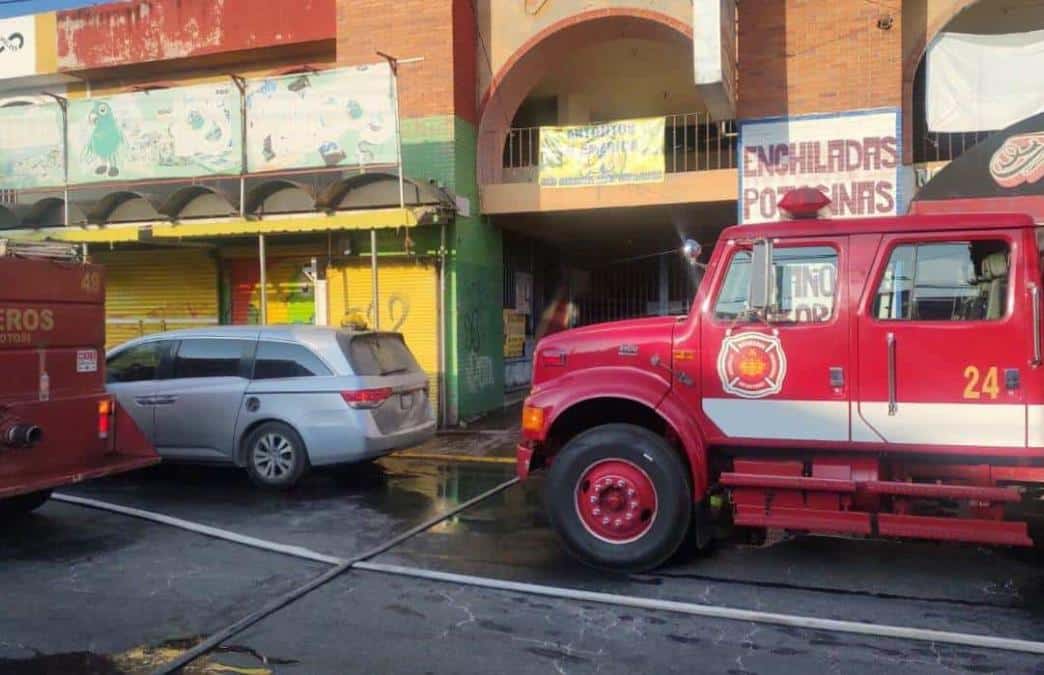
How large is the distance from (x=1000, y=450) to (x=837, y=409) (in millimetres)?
962

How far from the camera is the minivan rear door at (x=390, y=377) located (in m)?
8.83

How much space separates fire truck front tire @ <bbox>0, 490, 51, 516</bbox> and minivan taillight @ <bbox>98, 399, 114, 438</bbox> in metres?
0.76

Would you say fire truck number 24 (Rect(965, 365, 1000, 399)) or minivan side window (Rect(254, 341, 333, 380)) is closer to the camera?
fire truck number 24 (Rect(965, 365, 1000, 399))

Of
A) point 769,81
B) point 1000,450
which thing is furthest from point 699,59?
point 1000,450

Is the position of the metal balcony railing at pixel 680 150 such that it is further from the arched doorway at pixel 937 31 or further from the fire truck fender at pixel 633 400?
the fire truck fender at pixel 633 400

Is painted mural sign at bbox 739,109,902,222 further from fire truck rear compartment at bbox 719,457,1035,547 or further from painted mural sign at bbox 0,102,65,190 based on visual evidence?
painted mural sign at bbox 0,102,65,190

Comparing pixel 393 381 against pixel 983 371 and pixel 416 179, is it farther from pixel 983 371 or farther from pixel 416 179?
pixel 983 371

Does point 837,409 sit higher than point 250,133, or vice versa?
point 250,133

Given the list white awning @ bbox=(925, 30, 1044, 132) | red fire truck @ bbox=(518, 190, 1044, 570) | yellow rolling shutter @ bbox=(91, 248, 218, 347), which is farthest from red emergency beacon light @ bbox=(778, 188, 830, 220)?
yellow rolling shutter @ bbox=(91, 248, 218, 347)

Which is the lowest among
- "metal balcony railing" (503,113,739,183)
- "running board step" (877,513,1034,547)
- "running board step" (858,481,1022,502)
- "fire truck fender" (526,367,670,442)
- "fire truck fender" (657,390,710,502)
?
"running board step" (877,513,1034,547)

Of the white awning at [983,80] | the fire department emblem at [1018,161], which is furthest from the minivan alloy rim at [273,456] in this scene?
the white awning at [983,80]

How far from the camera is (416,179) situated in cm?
1262

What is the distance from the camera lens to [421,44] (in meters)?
13.1

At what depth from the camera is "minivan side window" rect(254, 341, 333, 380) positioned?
29.1 feet
